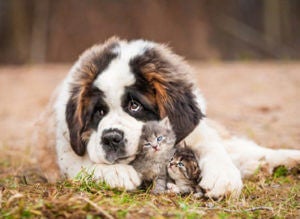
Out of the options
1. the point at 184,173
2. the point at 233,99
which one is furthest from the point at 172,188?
the point at 233,99

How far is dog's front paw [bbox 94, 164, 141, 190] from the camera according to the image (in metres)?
3.48

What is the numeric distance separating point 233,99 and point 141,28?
6.13 metres

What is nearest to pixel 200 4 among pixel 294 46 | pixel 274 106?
pixel 294 46

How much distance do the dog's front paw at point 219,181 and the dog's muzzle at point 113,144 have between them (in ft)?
1.85

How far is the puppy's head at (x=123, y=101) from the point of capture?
11.7ft

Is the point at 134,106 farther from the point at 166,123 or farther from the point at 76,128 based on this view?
the point at 76,128

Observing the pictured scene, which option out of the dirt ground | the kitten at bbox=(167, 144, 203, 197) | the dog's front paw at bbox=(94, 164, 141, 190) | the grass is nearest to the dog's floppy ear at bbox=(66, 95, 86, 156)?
the grass

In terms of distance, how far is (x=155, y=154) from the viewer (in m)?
3.51

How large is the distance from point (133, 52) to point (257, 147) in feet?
4.66

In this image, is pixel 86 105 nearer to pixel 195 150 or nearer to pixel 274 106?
pixel 195 150

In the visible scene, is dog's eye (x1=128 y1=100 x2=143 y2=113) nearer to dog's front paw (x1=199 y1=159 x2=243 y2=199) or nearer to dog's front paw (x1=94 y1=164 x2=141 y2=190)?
dog's front paw (x1=94 y1=164 x2=141 y2=190)

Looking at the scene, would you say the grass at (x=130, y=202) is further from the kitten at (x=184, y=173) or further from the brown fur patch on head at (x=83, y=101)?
the brown fur patch on head at (x=83, y=101)

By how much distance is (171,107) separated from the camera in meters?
3.78

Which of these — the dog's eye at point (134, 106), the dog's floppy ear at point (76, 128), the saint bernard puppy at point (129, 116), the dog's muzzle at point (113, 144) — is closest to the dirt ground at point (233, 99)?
Result: the saint bernard puppy at point (129, 116)
